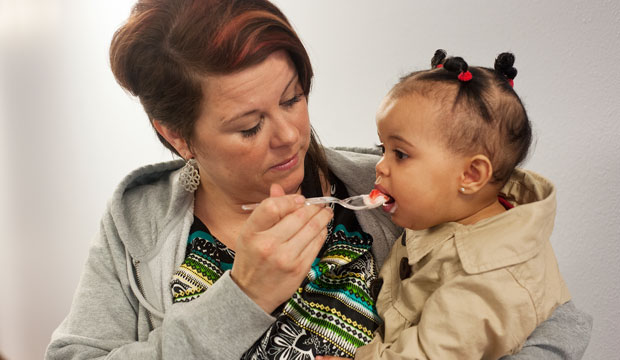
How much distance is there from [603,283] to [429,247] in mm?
600

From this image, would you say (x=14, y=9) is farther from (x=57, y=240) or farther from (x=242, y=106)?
(x=242, y=106)

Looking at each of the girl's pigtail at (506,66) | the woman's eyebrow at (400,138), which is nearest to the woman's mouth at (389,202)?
the woman's eyebrow at (400,138)

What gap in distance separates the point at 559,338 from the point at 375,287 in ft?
1.20

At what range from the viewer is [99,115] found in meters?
2.75

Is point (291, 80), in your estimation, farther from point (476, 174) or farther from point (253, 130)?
point (476, 174)

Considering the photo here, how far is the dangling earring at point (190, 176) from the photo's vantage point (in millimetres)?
1280

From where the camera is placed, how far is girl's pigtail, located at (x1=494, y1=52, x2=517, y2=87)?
3.31 feet

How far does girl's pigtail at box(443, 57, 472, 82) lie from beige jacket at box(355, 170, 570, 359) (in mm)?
261

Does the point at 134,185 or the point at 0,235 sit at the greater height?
the point at 134,185

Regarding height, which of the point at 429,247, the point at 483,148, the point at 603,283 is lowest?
the point at 603,283

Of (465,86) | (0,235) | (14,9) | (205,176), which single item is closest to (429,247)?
(465,86)

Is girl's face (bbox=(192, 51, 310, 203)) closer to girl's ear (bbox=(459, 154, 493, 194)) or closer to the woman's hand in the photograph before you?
the woman's hand

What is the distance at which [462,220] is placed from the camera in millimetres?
1077

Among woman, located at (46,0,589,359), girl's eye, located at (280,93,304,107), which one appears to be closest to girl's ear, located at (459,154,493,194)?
woman, located at (46,0,589,359)
